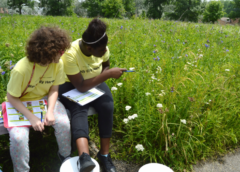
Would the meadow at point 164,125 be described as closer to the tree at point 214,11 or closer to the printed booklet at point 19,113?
the printed booklet at point 19,113

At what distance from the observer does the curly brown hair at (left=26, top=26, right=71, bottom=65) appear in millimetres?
1268

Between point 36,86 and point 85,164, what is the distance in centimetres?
75

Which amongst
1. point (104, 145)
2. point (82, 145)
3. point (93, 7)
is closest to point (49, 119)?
point (82, 145)

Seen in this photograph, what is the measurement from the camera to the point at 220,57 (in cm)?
331

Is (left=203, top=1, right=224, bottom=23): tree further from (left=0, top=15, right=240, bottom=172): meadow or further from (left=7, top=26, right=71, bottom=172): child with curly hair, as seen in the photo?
(left=7, top=26, right=71, bottom=172): child with curly hair

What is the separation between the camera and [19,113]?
1351 mm

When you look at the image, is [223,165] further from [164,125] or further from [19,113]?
[19,113]

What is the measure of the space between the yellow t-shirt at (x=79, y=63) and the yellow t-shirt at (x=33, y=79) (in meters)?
0.09

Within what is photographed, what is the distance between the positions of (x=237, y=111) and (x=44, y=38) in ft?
6.97

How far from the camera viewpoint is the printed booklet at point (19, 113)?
1283 millimetres

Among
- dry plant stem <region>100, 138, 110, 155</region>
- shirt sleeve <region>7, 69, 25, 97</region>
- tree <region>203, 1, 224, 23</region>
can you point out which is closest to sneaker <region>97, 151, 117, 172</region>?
dry plant stem <region>100, 138, 110, 155</region>

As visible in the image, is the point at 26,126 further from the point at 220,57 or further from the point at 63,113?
the point at 220,57

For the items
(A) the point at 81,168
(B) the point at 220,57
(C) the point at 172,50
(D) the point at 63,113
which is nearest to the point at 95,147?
(D) the point at 63,113

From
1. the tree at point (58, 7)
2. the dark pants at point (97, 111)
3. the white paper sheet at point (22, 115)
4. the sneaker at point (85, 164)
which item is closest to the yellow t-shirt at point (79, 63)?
the dark pants at point (97, 111)
